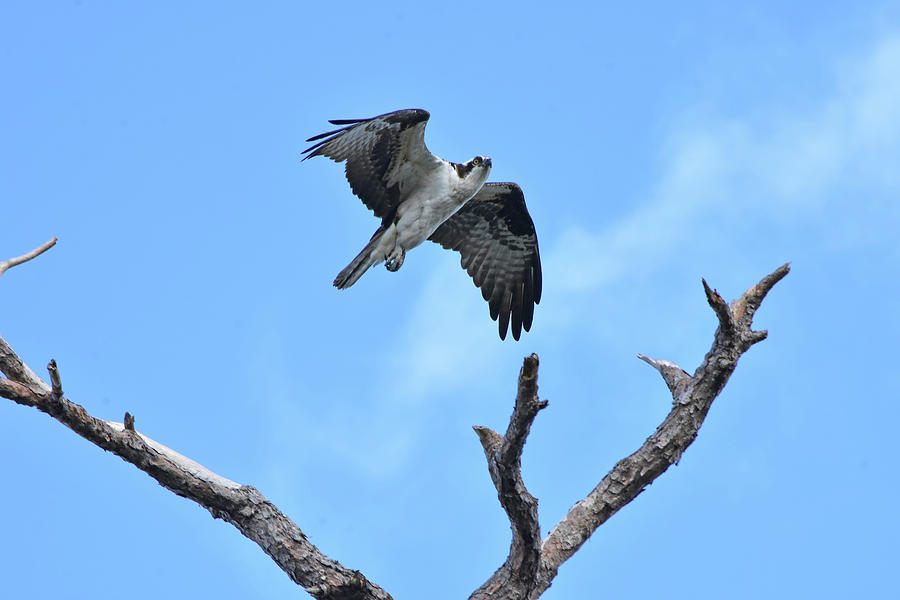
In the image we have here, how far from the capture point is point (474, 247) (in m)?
11.6

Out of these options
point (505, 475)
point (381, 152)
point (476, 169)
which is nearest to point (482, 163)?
point (476, 169)

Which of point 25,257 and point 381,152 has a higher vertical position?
point 381,152

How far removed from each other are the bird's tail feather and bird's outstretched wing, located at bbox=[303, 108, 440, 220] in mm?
422

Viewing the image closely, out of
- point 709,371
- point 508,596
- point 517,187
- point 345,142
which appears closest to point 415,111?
point 345,142

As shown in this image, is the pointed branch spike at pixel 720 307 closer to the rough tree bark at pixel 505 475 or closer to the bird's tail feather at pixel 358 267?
the rough tree bark at pixel 505 475

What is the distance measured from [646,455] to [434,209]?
443 cm

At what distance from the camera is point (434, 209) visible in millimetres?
10055

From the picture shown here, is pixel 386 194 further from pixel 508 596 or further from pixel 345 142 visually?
pixel 508 596

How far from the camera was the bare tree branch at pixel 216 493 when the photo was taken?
5953 millimetres

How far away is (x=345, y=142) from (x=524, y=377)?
5.08 metres

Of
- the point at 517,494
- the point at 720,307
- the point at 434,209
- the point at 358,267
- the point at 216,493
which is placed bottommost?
the point at 517,494

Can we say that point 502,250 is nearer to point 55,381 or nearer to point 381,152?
point 381,152

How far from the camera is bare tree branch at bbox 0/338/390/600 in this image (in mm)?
5953

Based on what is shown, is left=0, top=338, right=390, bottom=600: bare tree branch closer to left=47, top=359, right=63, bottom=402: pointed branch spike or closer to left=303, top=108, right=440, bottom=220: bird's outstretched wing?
left=47, top=359, right=63, bottom=402: pointed branch spike
